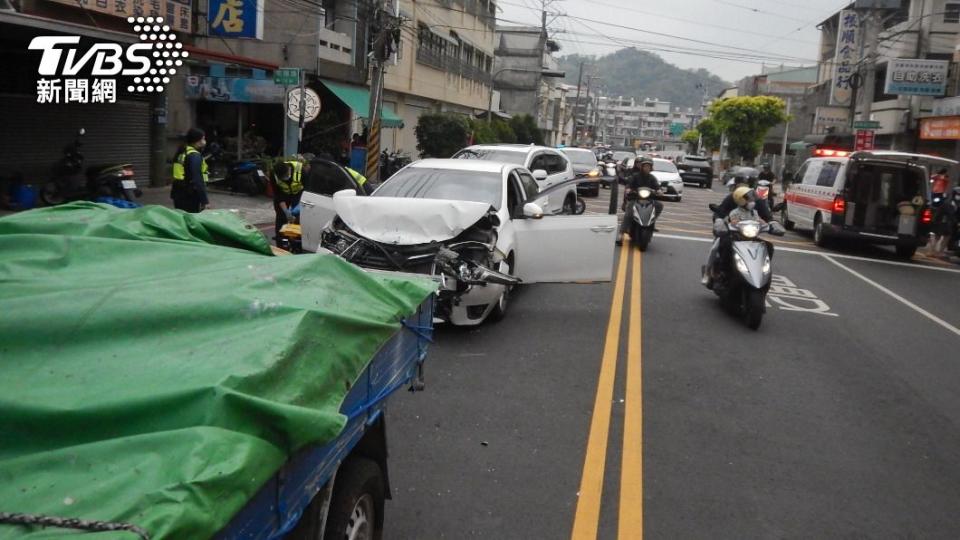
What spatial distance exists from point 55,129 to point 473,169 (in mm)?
11165

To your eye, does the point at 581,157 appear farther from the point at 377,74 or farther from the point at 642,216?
the point at 642,216

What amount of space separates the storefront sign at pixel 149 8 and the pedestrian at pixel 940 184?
1645 centimetres

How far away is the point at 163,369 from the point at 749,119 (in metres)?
66.3

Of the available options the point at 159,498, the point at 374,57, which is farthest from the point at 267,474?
the point at 374,57

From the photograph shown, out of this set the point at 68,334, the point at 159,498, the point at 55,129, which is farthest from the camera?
the point at 55,129

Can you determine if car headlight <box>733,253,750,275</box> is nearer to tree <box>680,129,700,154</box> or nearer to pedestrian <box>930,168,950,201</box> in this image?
pedestrian <box>930,168,950,201</box>

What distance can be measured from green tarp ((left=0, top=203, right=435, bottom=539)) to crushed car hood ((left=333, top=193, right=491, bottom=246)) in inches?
167

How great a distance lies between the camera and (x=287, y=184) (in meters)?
12.1

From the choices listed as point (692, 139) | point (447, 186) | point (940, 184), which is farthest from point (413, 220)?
point (692, 139)

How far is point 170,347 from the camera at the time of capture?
268 centimetres

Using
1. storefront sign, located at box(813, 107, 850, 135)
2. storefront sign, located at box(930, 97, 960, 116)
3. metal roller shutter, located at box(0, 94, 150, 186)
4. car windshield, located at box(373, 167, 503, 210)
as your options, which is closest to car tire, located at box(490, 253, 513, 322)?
car windshield, located at box(373, 167, 503, 210)

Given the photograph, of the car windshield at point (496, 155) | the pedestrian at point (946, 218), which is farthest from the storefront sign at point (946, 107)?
the car windshield at point (496, 155)

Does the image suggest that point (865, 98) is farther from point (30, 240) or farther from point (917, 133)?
point (30, 240)

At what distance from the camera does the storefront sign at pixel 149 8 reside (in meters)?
15.8
